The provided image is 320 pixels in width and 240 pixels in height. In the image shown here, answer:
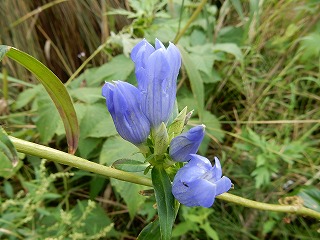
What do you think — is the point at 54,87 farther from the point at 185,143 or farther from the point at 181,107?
the point at 181,107

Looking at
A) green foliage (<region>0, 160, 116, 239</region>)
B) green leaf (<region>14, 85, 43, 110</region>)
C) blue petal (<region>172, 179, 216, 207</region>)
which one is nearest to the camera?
blue petal (<region>172, 179, 216, 207</region>)

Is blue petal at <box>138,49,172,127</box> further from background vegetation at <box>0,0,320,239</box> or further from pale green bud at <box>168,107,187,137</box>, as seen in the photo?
background vegetation at <box>0,0,320,239</box>

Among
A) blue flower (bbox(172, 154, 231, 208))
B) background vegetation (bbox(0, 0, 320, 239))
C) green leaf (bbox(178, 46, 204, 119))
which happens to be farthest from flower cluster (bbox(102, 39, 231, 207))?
green leaf (bbox(178, 46, 204, 119))

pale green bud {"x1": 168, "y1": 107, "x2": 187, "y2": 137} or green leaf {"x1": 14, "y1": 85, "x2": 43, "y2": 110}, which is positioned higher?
pale green bud {"x1": 168, "y1": 107, "x2": 187, "y2": 137}

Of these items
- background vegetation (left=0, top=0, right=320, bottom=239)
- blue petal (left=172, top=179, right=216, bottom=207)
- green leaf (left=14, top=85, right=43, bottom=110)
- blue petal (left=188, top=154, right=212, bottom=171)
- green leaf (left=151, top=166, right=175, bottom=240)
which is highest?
blue petal (left=188, top=154, right=212, bottom=171)

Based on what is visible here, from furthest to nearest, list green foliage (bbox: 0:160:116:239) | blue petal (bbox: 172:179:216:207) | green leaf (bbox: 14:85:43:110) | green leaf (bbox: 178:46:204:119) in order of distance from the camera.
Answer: green leaf (bbox: 14:85:43:110), green leaf (bbox: 178:46:204:119), green foliage (bbox: 0:160:116:239), blue petal (bbox: 172:179:216:207)

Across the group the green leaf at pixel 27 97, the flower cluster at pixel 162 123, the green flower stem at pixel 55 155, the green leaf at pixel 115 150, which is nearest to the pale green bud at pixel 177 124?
the flower cluster at pixel 162 123

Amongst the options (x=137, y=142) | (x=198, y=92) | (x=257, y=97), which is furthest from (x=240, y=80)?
(x=137, y=142)

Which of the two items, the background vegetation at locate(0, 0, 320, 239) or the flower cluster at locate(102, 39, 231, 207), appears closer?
the flower cluster at locate(102, 39, 231, 207)
